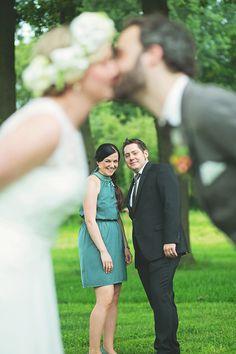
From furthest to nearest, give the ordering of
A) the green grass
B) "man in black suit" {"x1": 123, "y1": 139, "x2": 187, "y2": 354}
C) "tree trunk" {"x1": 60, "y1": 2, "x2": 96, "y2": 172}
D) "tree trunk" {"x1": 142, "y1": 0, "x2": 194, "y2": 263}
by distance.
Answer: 1. "tree trunk" {"x1": 60, "y1": 2, "x2": 96, "y2": 172}
2. "tree trunk" {"x1": 142, "y1": 0, "x2": 194, "y2": 263}
3. the green grass
4. "man in black suit" {"x1": 123, "y1": 139, "x2": 187, "y2": 354}

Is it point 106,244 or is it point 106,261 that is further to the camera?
point 106,244

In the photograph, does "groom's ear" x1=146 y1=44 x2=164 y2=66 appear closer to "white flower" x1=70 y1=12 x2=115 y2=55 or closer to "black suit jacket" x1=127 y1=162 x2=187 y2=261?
"white flower" x1=70 y1=12 x2=115 y2=55

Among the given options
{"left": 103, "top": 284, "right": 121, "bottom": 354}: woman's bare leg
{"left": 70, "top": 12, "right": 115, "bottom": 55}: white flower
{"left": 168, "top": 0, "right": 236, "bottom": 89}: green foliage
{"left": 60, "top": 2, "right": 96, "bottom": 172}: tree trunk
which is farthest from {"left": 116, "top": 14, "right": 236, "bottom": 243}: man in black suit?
{"left": 168, "top": 0, "right": 236, "bottom": 89}: green foliage

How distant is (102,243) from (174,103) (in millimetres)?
5648

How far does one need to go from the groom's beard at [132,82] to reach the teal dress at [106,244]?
5562 millimetres

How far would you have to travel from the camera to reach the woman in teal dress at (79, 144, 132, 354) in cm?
967

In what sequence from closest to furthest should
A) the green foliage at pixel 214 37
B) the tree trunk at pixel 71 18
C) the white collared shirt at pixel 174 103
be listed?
the white collared shirt at pixel 174 103 < the tree trunk at pixel 71 18 < the green foliage at pixel 214 37

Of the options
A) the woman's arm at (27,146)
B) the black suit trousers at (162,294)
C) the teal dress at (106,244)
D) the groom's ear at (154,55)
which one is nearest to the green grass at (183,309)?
the black suit trousers at (162,294)

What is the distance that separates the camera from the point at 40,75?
4.33 m

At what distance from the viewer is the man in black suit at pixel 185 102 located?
396cm

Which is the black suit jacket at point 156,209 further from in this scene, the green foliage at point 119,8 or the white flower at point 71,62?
the green foliage at point 119,8

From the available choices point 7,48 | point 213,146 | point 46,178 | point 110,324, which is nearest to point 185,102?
point 213,146

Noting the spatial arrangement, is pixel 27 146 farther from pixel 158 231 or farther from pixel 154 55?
pixel 158 231

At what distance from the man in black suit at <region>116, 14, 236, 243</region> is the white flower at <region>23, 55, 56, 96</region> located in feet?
0.96
